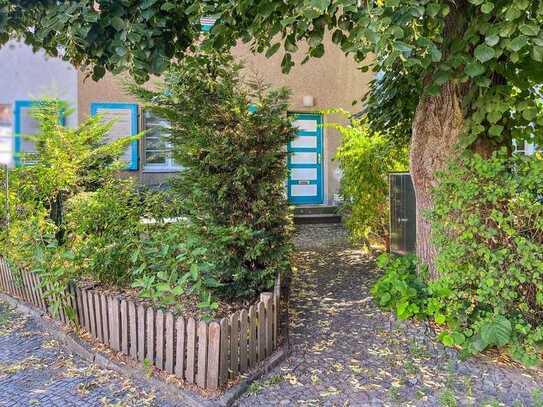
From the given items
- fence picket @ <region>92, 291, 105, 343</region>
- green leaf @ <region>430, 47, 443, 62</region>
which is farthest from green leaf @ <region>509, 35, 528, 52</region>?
fence picket @ <region>92, 291, 105, 343</region>

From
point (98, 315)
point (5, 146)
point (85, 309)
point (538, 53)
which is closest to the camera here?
point (538, 53)

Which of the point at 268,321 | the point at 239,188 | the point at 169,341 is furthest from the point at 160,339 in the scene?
the point at 239,188

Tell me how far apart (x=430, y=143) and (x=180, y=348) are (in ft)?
9.41

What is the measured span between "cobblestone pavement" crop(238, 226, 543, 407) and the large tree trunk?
84 cm

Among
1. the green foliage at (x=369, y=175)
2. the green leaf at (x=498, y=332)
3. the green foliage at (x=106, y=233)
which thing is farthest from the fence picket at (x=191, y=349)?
the green foliage at (x=369, y=175)

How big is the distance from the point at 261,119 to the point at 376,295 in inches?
84.1

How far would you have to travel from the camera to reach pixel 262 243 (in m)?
4.14

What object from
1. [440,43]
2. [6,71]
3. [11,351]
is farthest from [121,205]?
[6,71]

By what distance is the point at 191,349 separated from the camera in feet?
10.1

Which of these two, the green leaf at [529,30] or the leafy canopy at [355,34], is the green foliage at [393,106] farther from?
the green leaf at [529,30]

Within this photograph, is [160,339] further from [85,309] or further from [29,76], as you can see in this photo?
[29,76]

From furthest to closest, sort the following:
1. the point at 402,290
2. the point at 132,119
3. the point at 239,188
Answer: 1. the point at 132,119
2. the point at 239,188
3. the point at 402,290

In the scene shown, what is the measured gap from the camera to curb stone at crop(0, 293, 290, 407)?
2.95 metres

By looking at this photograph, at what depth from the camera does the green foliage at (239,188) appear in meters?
4.20
